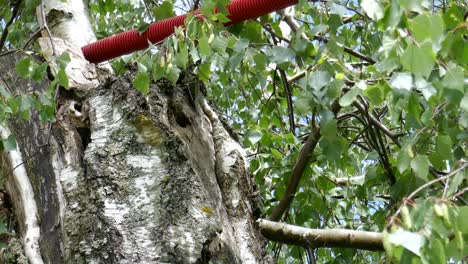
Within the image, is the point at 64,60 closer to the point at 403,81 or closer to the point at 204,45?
the point at 204,45

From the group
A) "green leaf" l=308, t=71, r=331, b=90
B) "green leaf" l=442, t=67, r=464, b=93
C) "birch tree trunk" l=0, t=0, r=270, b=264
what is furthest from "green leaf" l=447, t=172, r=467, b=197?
"birch tree trunk" l=0, t=0, r=270, b=264

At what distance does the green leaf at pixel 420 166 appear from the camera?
1.65 meters

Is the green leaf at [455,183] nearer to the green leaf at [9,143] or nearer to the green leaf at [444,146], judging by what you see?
the green leaf at [444,146]

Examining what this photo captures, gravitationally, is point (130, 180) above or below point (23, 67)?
below

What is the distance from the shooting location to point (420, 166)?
167 centimetres

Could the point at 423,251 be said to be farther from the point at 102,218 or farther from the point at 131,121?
the point at 131,121

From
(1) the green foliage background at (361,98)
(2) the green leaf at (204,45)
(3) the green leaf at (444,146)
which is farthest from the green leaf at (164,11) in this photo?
(3) the green leaf at (444,146)

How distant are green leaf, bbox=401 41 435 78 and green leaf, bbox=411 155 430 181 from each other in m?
0.35

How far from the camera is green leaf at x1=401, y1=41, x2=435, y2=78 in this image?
1332mm

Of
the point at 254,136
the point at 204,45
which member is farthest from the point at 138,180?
the point at 254,136

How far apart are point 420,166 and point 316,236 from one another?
60 centimetres

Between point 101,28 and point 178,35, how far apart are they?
8.54ft

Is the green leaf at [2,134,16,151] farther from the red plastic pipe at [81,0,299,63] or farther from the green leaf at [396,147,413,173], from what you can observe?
the green leaf at [396,147,413,173]

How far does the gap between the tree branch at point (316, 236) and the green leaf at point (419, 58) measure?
883 mm
